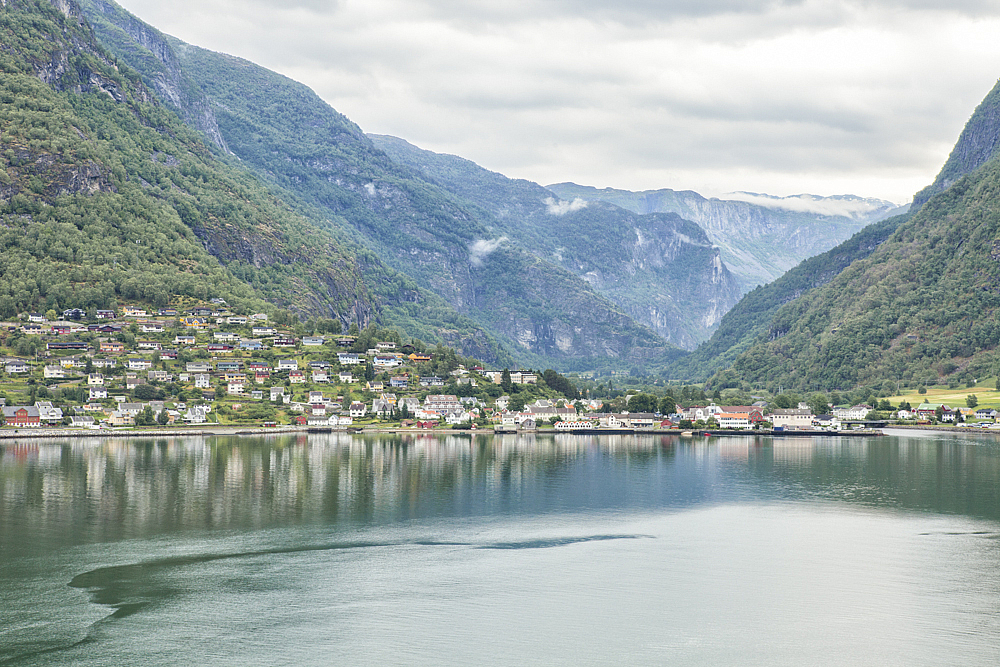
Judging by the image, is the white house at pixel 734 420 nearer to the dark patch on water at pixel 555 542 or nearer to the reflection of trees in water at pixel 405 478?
the reflection of trees in water at pixel 405 478

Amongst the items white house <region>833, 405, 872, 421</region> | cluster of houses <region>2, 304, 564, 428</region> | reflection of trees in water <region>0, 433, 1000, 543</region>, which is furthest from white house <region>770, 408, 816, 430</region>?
cluster of houses <region>2, 304, 564, 428</region>

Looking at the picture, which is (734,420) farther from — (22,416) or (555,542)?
(555,542)

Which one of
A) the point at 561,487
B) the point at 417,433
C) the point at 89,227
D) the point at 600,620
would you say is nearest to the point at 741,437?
the point at 417,433

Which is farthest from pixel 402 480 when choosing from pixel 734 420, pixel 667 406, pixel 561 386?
pixel 561 386

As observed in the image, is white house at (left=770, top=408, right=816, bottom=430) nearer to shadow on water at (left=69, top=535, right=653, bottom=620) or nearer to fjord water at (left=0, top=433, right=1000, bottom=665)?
fjord water at (left=0, top=433, right=1000, bottom=665)

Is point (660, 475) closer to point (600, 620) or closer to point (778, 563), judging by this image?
point (778, 563)
